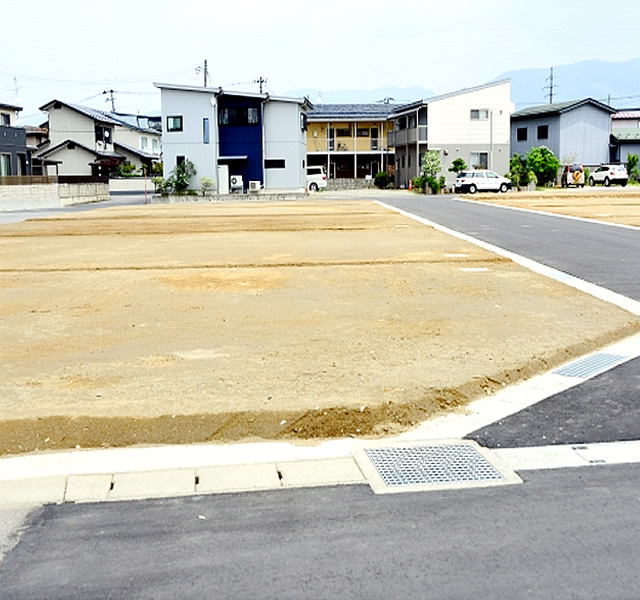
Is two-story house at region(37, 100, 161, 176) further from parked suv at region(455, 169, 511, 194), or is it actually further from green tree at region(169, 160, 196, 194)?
parked suv at region(455, 169, 511, 194)

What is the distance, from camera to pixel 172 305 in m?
11.1

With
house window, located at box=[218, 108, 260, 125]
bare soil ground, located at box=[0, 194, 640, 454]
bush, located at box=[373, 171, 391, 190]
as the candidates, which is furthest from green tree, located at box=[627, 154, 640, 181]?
bare soil ground, located at box=[0, 194, 640, 454]

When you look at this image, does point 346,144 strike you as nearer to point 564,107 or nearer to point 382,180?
point 382,180

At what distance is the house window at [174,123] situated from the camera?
180 feet

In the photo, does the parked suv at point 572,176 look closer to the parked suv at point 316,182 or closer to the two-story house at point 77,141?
the parked suv at point 316,182

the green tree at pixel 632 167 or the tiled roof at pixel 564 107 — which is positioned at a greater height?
the tiled roof at pixel 564 107

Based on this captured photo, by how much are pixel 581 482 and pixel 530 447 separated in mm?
693

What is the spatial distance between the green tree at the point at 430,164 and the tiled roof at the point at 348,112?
460 inches

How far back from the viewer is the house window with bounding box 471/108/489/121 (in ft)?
207

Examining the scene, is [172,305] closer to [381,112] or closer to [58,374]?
[58,374]

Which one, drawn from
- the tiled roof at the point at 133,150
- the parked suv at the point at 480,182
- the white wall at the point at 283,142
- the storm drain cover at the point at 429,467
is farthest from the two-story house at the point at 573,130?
the storm drain cover at the point at 429,467

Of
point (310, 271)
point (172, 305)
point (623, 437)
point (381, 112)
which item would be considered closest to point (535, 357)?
point (623, 437)

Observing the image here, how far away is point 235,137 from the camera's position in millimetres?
56250

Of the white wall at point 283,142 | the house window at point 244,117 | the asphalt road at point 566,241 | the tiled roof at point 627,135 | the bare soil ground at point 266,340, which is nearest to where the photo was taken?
the bare soil ground at point 266,340
